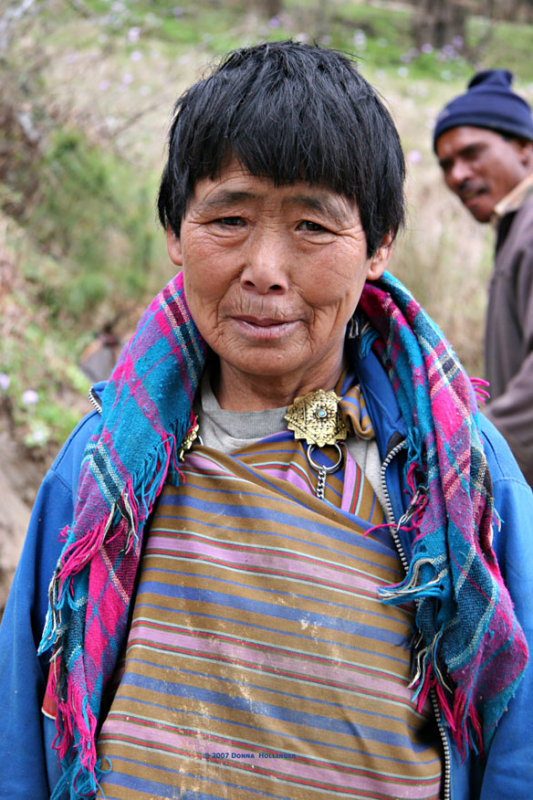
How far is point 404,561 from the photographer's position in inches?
53.8

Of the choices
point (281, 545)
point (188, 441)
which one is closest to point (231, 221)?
point (188, 441)

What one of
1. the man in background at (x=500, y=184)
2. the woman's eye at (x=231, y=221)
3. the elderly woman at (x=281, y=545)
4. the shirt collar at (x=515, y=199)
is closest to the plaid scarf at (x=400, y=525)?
the elderly woman at (x=281, y=545)

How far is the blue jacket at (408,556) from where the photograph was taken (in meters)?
1.34

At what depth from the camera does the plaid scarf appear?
1.29m

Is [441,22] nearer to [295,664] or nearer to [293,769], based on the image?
[295,664]

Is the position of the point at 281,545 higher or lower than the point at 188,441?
lower

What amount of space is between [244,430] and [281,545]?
0.29 meters

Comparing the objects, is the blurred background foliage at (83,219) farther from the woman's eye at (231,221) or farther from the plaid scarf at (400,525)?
the woman's eye at (231,221)

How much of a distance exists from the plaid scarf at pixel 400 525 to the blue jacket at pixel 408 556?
0.13 ft

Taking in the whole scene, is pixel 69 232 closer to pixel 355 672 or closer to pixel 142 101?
pixel 142 101

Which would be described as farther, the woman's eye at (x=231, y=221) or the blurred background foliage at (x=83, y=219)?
the blurred background foliage at (x=83, y=219)

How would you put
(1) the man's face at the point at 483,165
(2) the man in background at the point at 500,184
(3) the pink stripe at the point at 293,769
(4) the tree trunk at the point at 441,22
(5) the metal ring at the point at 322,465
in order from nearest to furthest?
(3) the pink stripe at the point at 293,769
(5) the metal ring at the point at 322,465
(2) the man in background at the point at 500,184
(1) the man's face at the point at 483,165
(4) the tree trunk at the point at 441,22

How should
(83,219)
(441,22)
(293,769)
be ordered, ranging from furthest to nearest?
(441,22)
(83,219)
(293,769)

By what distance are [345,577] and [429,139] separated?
708 cm
